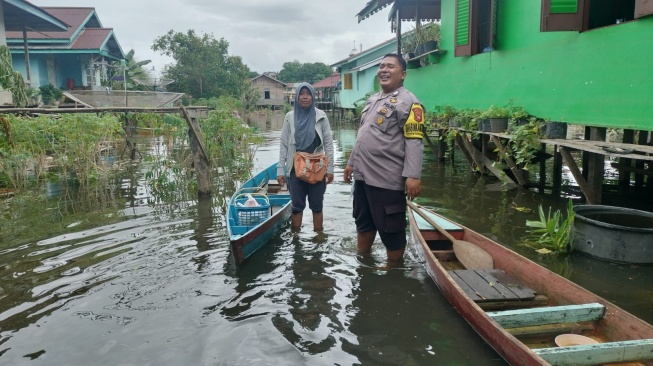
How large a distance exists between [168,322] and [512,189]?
7.38 metres

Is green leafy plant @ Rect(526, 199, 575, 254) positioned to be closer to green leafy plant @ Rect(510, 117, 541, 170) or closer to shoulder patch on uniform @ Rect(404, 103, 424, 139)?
green leafy plant @ Rect(510, 117, 541, 170)

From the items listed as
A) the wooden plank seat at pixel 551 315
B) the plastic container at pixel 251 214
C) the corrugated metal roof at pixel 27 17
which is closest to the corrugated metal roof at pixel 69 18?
the corrugated metal roof at pixel 27 17

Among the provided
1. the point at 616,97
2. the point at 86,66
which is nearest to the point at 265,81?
the point at 86,66

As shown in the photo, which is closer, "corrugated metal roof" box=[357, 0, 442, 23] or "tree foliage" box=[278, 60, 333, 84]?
"corrugated metal roof" box=[357, 0, 442, 23]

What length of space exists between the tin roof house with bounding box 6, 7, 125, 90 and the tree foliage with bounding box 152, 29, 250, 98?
9717 mm

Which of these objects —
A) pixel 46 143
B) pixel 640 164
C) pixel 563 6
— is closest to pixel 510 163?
pixel 640 164

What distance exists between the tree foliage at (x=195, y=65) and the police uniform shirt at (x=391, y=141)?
112 feet

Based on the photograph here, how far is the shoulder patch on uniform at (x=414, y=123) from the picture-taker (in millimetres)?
3984

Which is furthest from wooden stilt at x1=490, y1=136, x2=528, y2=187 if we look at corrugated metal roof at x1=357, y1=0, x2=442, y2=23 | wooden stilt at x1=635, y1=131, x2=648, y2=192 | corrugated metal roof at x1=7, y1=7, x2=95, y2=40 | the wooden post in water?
corrugated metal roof at x1=7, y1=7, x2=95, y2=40

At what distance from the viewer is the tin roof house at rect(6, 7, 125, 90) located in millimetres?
20688

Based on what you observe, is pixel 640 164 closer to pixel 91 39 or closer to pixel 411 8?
pixel 411 8

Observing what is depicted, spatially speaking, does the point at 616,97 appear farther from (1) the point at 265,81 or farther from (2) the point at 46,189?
(1) the point at 265,81

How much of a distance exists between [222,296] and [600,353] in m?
3.07

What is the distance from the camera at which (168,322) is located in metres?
3.78
